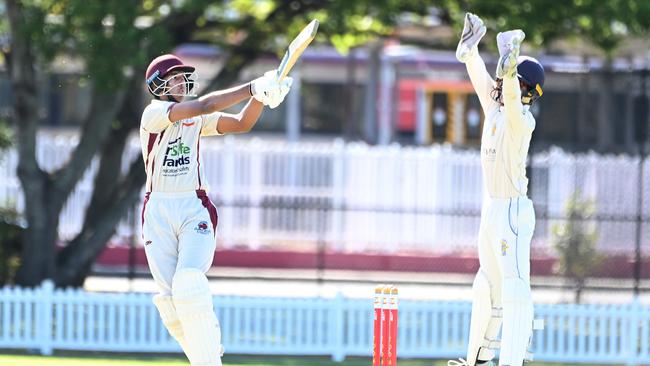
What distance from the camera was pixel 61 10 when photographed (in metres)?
14.9

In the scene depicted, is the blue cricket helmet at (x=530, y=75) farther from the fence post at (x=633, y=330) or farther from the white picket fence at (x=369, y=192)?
the white picket fence at (x=369, y=192)

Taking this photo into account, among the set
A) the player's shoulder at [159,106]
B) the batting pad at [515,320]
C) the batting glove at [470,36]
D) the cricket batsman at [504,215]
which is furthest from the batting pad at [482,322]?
the player's shoulder at [159,106]

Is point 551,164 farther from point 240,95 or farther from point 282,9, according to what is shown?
point 240,95

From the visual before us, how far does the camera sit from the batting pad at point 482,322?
916 cm

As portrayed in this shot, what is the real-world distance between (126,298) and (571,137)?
12694mm

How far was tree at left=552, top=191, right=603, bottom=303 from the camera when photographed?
1805 centimetres

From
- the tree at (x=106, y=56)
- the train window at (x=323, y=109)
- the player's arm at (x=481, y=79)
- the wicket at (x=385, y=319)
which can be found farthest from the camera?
the train window at (x=323, y=109)

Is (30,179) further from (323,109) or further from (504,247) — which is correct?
(323,109)

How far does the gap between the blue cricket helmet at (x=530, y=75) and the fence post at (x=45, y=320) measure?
6.50 meters

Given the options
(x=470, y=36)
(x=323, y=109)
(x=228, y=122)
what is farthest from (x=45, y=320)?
(x=323, y=109)

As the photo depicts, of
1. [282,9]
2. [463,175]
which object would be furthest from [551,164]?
[282,9]

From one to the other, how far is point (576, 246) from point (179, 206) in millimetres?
10519

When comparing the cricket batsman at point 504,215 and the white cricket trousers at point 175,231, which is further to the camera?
the cricket batsman at point 504,215

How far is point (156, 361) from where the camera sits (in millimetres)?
13438
